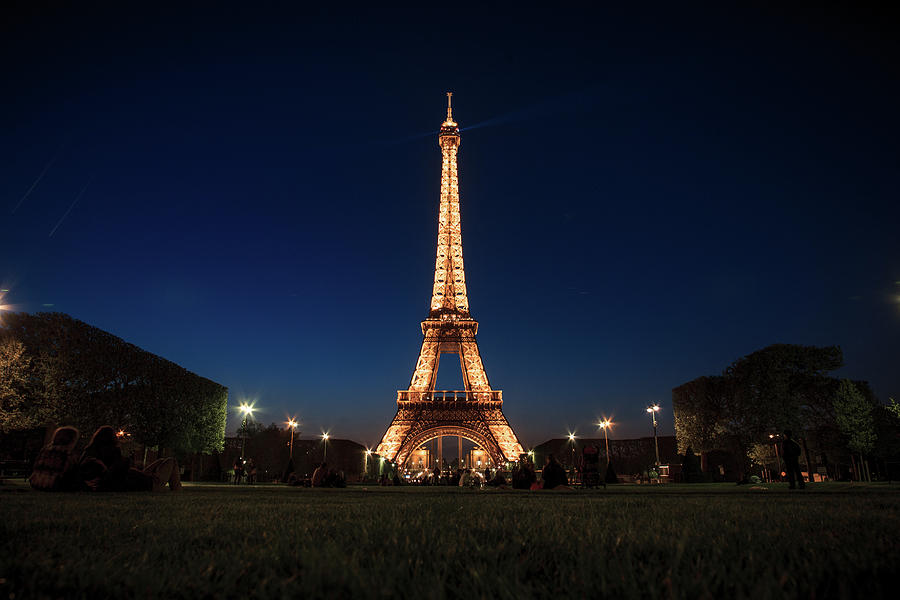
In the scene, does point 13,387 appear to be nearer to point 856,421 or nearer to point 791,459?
point 791,459

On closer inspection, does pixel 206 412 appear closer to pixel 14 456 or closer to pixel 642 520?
pixel 14 456

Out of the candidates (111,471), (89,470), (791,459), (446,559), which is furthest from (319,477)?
(446,559)

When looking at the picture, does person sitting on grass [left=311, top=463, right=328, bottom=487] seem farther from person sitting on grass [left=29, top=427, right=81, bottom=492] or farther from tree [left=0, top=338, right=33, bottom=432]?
tree [left=0, top=338, right=33, bottom=432]

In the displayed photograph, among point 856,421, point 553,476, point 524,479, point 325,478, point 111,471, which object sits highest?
point 856,421

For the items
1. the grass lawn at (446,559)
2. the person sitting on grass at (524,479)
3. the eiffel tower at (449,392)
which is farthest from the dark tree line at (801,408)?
the grass lawn at (446,559)

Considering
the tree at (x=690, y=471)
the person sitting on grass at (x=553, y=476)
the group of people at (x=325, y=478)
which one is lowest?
the tree at (x=690, y=471)

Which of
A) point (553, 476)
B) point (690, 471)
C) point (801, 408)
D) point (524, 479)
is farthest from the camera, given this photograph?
point (690, 471)

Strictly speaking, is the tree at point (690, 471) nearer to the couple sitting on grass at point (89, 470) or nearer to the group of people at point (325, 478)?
the group of people at point (325, 478)

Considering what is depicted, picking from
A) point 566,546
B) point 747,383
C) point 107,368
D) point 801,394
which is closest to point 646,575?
point 566,546
